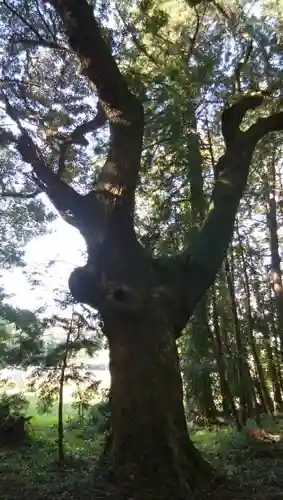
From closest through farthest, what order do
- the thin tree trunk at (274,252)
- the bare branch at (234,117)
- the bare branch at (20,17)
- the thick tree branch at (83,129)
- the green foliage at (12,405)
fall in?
1. the thick tree branch at (83,129)
2. the bare branch at (20,17)
3. the bare branch at (234,117)
4. the green foliage at (12,405)
5. the thin tree trunk at (274,252)

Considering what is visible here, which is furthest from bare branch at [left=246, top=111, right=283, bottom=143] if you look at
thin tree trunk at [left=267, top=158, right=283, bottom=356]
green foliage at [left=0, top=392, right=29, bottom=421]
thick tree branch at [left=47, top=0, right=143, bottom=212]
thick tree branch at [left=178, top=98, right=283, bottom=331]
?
green foliage at [left=0, top=392, right=29, bottom=421]

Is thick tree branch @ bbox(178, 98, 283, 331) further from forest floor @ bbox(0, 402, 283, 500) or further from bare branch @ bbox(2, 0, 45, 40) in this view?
bare branch @ bbox(2, 0, 45, 40)

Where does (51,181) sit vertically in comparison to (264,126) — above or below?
below

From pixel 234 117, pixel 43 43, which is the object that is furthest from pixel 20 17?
pixel 234 117

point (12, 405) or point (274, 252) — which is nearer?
point (12, 405)

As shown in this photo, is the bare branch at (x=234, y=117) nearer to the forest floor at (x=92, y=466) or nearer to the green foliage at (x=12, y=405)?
the forest floor at (x=92, y=466)

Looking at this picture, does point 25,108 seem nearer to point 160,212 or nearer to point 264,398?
point 160,212

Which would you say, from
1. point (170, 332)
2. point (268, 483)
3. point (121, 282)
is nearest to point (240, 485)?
point (268, 483)

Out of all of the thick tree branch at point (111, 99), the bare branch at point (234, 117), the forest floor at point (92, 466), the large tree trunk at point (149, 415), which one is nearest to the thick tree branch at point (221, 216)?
the bare branch at point (234, 117)

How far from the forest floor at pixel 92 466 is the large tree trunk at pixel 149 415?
10.5 inches

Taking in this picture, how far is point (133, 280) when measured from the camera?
16.3 feet

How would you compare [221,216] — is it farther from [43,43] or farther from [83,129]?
[43,43]

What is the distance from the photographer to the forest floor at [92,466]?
4.45 meters

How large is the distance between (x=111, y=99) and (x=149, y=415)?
348cm
